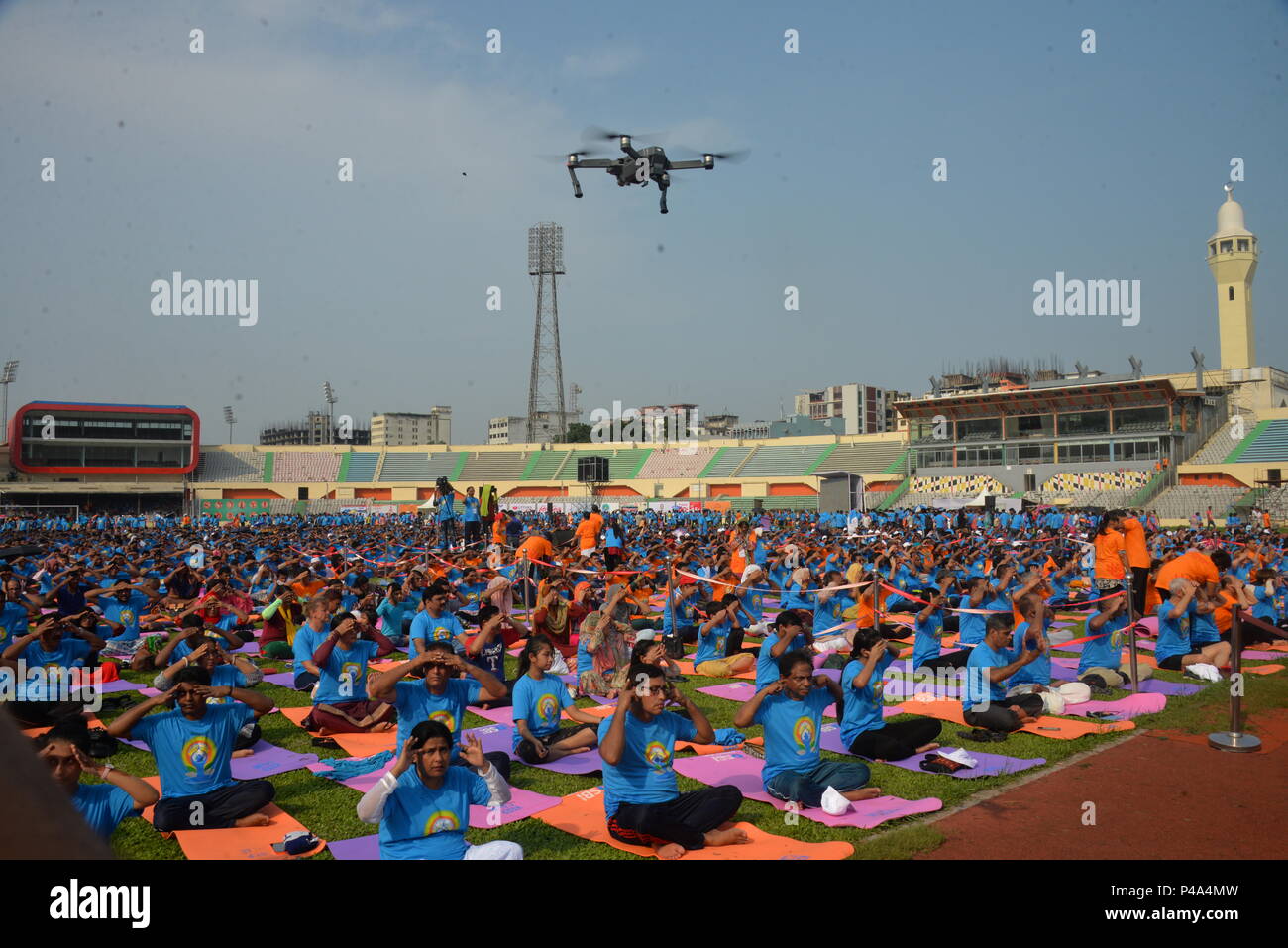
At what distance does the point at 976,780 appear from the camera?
6.61 metres

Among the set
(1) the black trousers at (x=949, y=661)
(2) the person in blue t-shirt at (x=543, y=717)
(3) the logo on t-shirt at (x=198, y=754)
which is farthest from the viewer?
(1) the black trousers at (x=949, y=661)

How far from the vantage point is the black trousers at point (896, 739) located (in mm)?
7113

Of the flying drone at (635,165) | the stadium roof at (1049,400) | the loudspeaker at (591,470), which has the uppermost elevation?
the flying drone at (635,165)

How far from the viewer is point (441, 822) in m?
4.48

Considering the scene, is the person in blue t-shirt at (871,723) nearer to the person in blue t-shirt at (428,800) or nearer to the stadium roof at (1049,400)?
the person in blue t-shirt at (428,800)

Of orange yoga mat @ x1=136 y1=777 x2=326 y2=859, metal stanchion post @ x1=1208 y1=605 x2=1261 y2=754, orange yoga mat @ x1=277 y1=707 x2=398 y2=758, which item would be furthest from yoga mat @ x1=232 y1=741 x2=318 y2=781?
metal stanchion post @ x1=1208 y1=605 x2=1261 y2=754

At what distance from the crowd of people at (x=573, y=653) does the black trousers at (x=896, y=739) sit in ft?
0.06

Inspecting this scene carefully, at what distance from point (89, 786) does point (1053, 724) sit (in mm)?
8025

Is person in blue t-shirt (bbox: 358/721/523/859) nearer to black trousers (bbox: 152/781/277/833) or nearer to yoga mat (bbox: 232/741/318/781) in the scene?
black trousers (bbox: 152/781/277/833)

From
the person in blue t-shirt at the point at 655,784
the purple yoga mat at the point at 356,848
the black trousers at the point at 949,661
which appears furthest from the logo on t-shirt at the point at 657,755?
the black trousers at the point at 949,661

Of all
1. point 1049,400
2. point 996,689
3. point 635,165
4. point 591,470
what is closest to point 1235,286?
point 1049,400

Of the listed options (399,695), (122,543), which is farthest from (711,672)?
(122,543)
